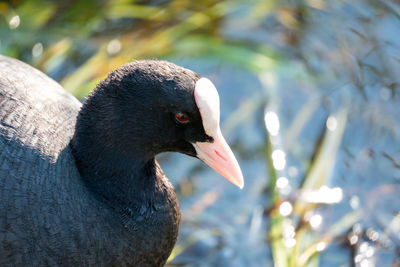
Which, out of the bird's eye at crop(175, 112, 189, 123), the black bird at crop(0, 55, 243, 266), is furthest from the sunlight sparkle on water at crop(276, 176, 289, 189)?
the bird's eye at crop(175, 112, 189, 123)

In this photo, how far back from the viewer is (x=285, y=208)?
400 cm

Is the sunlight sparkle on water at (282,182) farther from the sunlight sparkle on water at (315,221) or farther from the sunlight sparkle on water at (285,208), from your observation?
the sunlight sparkle on water at (315,221)

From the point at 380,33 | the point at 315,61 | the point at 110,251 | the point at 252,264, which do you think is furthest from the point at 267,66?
the point at 110,251

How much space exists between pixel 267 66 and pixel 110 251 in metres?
2.10

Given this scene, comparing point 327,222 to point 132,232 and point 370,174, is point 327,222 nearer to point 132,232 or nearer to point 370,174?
point 370,174

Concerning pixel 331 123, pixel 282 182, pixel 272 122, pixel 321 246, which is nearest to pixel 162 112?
pixel 321 246

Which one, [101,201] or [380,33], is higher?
[101,201]

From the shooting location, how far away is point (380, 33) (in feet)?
16.6

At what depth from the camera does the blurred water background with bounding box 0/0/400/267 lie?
3.90 meters

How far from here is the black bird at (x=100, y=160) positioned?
277cm

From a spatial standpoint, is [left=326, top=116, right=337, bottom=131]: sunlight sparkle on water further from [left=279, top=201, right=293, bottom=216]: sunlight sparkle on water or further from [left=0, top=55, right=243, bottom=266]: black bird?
[left=0, top=55, right=243, bottom=266]: black bird

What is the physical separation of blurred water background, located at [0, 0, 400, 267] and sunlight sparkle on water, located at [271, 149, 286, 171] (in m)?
0.01

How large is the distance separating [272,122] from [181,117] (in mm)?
1658

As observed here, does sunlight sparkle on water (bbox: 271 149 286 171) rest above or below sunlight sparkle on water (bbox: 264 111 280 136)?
below
